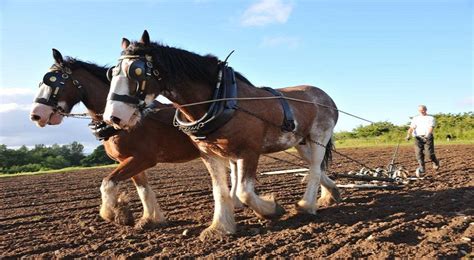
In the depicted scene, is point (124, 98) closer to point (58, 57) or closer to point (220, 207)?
point (220, 207)

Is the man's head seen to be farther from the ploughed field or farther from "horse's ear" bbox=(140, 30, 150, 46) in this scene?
"horse's ear" bbox=(140, 30, 150, 46)

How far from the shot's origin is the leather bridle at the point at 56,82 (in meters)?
5.87

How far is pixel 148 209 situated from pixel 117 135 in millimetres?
1121

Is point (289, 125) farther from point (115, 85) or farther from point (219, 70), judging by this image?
point (115, 85)

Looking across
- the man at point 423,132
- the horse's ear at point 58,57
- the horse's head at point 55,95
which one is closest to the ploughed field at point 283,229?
the horse's head at point 55,95

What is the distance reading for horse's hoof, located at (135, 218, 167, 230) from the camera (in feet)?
19.6

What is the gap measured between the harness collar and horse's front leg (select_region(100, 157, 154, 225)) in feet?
3.25

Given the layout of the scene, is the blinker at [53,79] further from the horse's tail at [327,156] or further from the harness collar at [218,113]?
the horse's tail at [327,156]

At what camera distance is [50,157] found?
3109 centimetres

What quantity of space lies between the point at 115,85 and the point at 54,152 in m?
32.4

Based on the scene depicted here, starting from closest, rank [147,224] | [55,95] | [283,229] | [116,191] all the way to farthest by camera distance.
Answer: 1. [283,229]
2. [116,191]
3. [55,95]
4. [147,224]

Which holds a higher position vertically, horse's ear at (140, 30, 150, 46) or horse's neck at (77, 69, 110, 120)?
horse's ear at (140, 30, 150, 46)

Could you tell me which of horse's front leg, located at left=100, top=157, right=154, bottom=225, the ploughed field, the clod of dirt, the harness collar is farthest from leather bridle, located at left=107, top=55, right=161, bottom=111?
the clod of dirt

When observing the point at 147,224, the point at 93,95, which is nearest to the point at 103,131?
the point at 93,95
